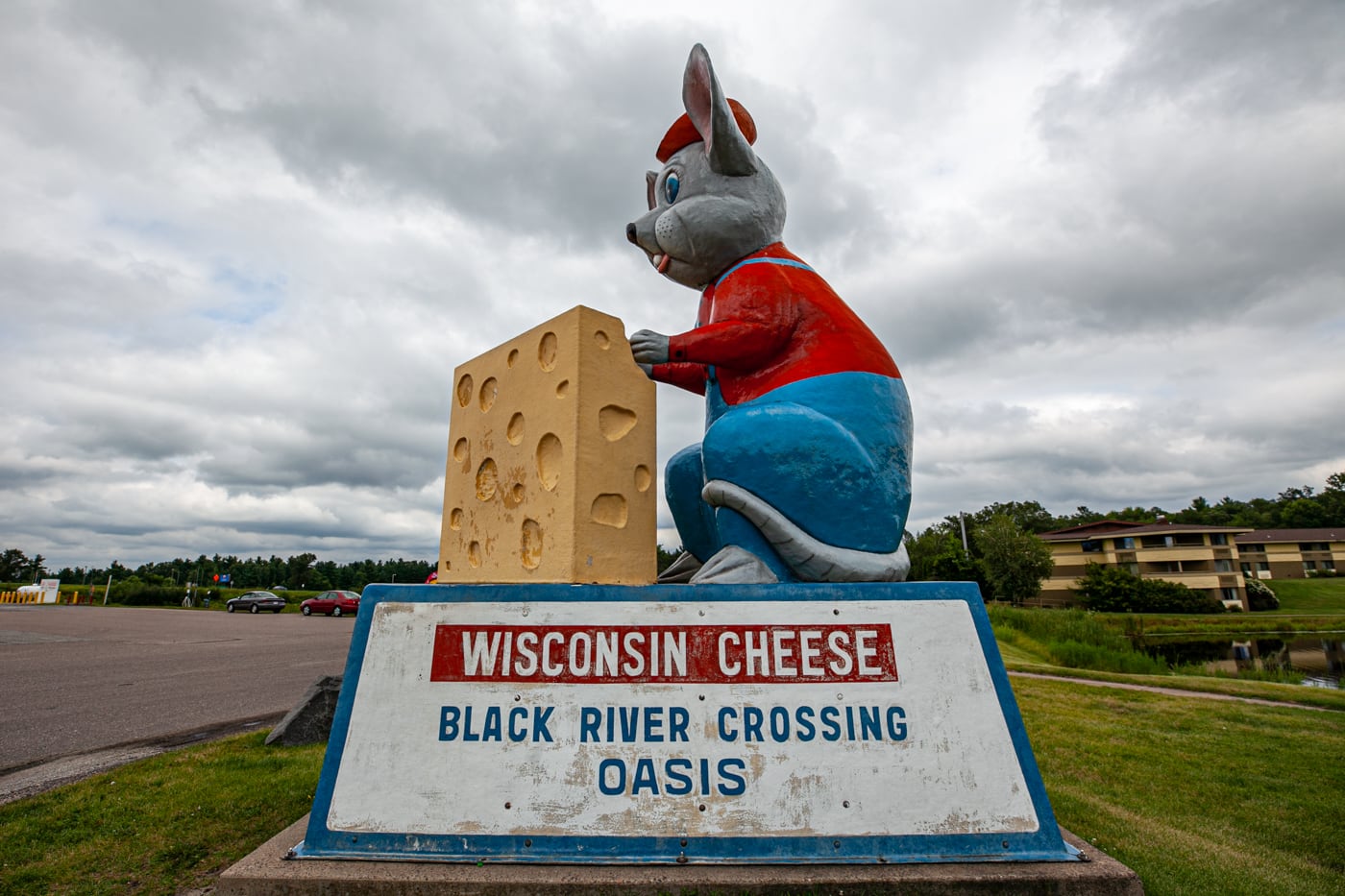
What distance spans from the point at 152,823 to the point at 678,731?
2274 millimetres

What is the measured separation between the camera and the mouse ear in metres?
2.68

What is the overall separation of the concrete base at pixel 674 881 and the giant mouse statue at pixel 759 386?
0.84 meters

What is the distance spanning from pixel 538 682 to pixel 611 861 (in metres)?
0.50

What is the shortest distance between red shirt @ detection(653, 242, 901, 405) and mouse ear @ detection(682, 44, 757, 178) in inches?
19.6

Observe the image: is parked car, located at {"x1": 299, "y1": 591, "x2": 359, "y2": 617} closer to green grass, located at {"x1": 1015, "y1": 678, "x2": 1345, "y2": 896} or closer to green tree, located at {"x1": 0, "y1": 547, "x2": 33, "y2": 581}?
green grass, located at {"x1": 1015, "y1": 678, "x2": 1345, "y2": 896}

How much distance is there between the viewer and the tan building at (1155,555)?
31.8 m

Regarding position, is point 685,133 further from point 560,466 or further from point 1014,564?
point 1014,564

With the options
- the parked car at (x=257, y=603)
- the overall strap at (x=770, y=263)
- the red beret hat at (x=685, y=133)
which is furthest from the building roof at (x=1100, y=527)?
the overall strap at (x=770, y=263)

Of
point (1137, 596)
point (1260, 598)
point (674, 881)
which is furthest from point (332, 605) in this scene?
point (1260, 598)

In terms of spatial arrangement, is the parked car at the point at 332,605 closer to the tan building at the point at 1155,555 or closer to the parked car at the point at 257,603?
the parked car at the point at 257,603

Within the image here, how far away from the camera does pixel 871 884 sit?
162 centimetres

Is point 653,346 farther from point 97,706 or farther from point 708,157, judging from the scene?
point 97,706

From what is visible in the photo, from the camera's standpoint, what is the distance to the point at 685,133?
3.05m

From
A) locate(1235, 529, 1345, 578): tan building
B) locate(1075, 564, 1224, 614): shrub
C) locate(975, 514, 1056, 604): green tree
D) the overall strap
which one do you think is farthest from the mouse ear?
locate(1235, 529, 1345, 578): tan building
